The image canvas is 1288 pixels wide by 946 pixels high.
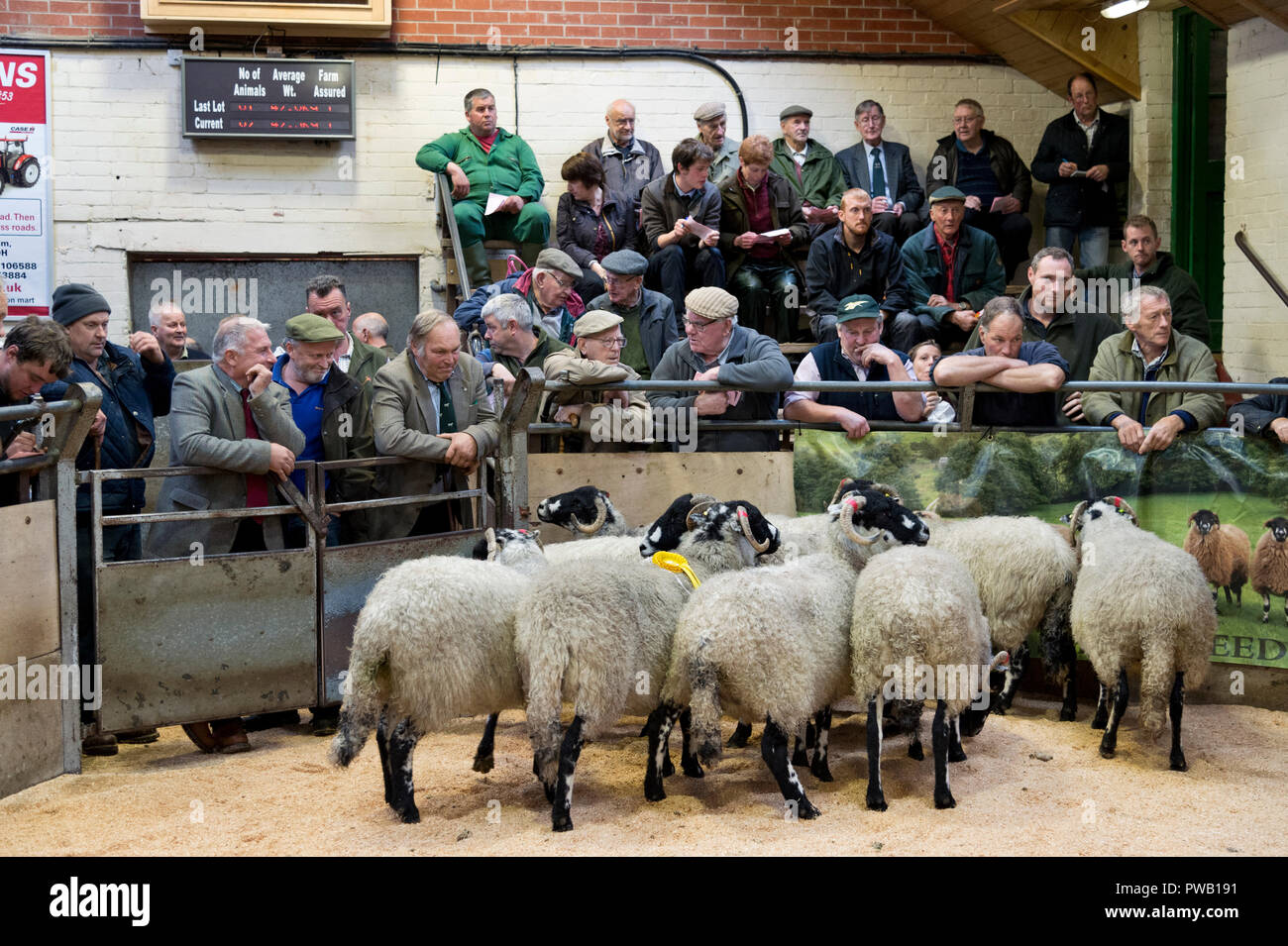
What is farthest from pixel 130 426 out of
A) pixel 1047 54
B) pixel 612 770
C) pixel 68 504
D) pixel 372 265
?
pixel 1047 54

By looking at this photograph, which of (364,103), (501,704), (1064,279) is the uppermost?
(364,103)

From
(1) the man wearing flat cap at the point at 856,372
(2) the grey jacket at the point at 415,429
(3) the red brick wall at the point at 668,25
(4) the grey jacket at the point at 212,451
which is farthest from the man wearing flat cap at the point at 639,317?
(3) the red brick wall at the point at 668,25

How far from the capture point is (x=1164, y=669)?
5.84 metres

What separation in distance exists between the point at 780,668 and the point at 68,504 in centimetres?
344

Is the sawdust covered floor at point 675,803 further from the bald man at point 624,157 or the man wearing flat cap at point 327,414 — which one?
the bald man at point 624,157

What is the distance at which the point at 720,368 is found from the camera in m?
7.13

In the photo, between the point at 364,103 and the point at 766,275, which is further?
the point at 364,103

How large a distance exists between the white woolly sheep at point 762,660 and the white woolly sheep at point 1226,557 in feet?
8.10

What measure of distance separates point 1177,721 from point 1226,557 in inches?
48.9

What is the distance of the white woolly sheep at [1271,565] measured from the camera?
6676 millimetres

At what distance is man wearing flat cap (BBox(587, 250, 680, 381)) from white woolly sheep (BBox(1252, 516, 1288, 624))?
383cm

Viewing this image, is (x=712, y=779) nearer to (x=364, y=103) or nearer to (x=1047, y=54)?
(x=364, y=103)

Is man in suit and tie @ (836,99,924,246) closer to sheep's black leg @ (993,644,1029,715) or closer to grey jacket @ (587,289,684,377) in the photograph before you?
grey jacket @ (587,289,684,377)

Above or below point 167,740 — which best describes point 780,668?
above
